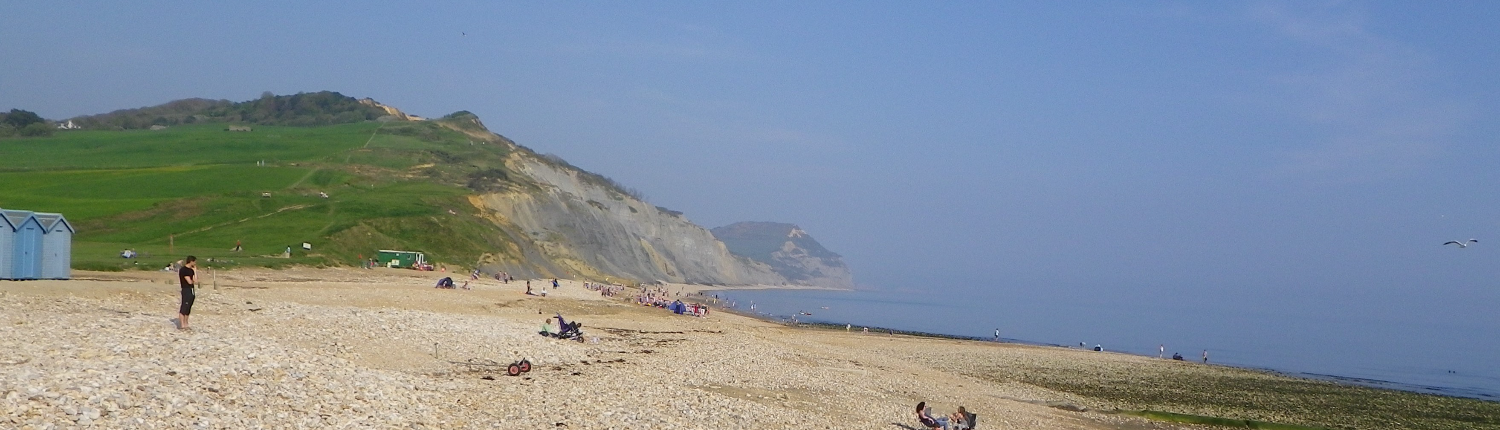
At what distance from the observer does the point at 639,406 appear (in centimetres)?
1639

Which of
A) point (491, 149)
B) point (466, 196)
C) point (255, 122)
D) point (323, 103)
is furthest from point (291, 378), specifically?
point (323, 103)

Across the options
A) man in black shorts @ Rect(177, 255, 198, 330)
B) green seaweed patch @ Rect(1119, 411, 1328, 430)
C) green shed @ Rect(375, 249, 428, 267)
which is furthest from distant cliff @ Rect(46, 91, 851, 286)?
green seaweed patch @ Rect(1119, 411, 1328, 430)

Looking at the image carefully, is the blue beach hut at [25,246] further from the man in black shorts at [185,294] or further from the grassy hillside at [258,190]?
the man in black shorts at [185,294]

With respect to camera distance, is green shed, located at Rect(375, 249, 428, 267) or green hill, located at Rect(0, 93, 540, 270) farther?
green shed, located at Rect(375, 249, 428, 267)

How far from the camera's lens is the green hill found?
175 feet

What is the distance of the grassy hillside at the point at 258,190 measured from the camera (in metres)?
53.2

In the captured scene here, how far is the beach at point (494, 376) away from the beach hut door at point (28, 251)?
156cm

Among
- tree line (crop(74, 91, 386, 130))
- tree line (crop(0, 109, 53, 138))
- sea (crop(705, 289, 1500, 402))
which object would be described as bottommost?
sea (crop(705, 289, 1500, 402))

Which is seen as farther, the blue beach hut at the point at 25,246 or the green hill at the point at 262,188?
the green hill at the point at 262,188

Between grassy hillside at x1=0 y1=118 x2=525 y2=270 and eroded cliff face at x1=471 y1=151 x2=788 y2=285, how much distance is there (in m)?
2.66

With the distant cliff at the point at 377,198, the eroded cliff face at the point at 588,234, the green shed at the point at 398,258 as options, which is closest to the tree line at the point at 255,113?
the distant cliff at the point at 377,198

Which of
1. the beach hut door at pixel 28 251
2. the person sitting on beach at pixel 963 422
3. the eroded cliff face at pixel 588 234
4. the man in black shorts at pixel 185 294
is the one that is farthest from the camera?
the eroded cliff face at pixel 588 234

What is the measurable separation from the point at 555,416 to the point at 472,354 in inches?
246

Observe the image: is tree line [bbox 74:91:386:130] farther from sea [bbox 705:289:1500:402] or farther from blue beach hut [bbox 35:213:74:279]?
blue beach hut [bbox 35:213:74:279]
